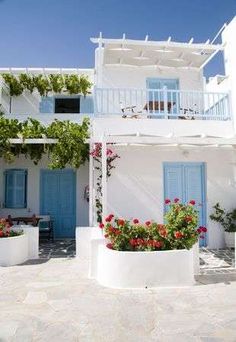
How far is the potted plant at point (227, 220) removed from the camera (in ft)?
35.8

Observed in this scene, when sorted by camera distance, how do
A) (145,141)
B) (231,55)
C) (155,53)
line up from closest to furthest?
1. (145,141)
2. (231,55)
3. (155,53)

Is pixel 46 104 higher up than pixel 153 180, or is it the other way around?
pixel 46 104

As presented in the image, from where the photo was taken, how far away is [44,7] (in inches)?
221

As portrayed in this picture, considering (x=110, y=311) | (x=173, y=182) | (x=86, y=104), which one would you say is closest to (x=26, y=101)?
(x=86, y=104)

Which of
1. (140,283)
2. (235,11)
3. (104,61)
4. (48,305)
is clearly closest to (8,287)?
(48,305)

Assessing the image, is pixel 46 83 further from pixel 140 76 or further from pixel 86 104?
pixel 140 76

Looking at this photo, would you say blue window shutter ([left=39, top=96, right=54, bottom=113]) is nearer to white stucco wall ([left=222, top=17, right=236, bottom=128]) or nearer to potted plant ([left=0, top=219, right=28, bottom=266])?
potted plant ([left=0, top=219, right=28, bottom=266])

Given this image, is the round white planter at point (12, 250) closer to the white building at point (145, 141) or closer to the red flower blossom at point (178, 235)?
the white building at point (145, 141)

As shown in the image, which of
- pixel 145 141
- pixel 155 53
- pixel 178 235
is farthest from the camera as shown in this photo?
pixel 155 53

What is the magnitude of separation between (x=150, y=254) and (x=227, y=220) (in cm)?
549

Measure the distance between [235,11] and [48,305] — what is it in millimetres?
10986

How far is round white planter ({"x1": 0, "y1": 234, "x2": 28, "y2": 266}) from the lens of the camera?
8.62m

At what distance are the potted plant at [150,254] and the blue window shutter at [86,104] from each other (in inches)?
306

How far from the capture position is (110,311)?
17.6 ft
